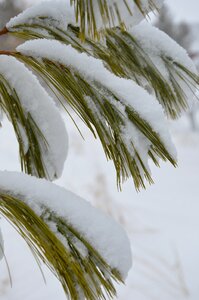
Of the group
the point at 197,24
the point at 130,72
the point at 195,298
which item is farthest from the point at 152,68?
the point at 197,24

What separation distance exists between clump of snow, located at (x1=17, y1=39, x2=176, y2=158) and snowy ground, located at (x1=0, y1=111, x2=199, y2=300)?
222 centimetres

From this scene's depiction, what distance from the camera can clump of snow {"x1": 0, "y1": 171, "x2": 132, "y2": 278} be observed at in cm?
53

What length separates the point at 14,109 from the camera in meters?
0.80

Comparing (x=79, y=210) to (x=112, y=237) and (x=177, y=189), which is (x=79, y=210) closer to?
(x=112, y=237)

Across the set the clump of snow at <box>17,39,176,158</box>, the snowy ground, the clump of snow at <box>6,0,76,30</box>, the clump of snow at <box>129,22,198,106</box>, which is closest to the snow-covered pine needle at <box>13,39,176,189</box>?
the clump of snow at <box>17,39,176,158</box>

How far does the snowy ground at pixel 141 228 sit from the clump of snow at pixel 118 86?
7.30ft

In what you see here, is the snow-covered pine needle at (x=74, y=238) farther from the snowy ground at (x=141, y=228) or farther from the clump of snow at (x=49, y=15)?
the snowy ground at (x=141, y=228)

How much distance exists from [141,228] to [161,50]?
3.09 meters

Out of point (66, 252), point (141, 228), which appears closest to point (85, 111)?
point (66, 252)

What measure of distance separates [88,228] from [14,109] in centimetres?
36

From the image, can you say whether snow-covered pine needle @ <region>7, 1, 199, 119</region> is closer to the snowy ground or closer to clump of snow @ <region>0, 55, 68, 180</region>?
clump of snow @ <region>0, 55, 68, 180</region>

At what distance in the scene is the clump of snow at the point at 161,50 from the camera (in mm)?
917

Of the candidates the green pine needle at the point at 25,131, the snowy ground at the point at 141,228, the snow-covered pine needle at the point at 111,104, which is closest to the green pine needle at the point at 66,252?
the snow-covered pine needle at the point at 111,104

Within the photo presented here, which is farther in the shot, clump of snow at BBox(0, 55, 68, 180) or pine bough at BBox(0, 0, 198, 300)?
clump of snow at BBox(0, 55, 68, 180)
